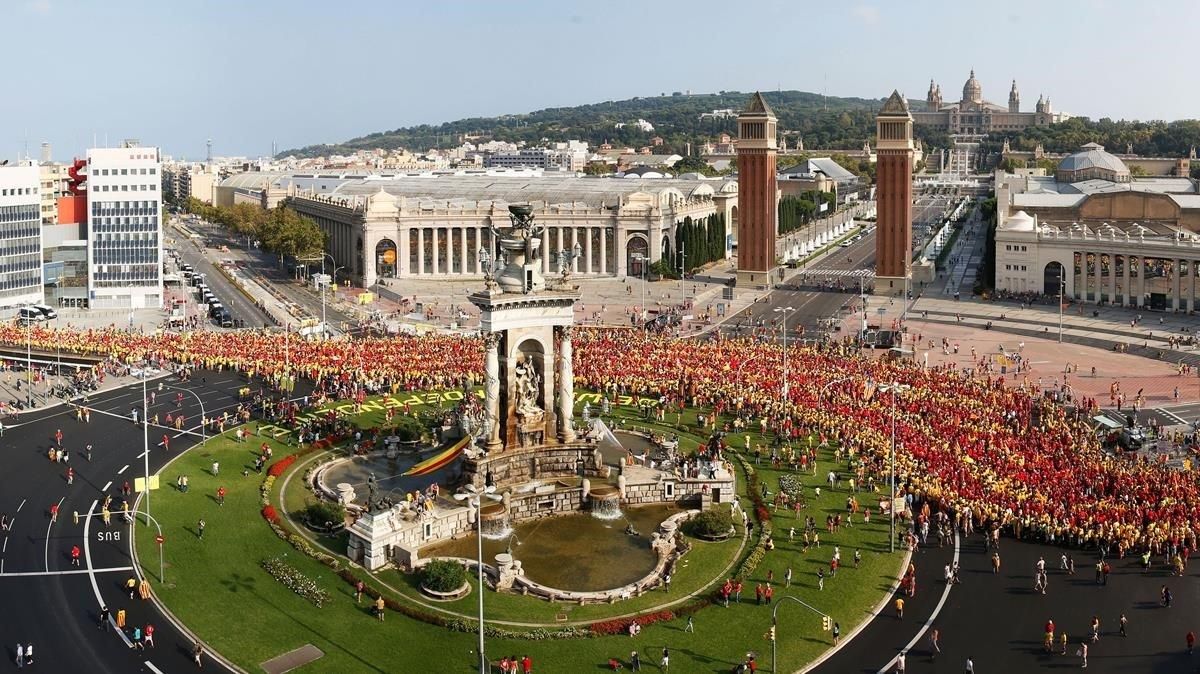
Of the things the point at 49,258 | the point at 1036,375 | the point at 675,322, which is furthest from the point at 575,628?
the point at 49,258

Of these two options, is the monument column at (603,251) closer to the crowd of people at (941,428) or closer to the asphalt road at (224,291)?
the asphalt road at (224,291)

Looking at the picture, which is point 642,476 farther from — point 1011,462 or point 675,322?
point 675,322

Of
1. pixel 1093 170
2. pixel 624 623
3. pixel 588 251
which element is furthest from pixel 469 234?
pixel 1093 170

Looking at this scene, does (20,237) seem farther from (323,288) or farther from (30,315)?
(323,288)

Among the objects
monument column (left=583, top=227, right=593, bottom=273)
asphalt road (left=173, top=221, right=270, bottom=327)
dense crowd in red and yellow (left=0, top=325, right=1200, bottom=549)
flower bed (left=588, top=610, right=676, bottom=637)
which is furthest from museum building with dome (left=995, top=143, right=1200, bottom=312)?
flower bed (left=588, top=610, right=676, bottom=637)

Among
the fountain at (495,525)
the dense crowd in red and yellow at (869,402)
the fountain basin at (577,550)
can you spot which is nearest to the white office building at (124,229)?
the dense crowd in red and yellow at (869,402)

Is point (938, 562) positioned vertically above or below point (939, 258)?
below
